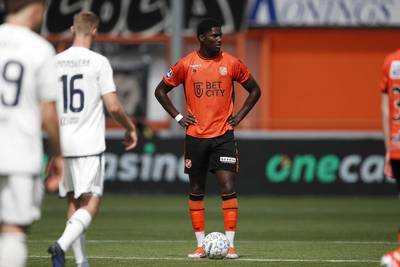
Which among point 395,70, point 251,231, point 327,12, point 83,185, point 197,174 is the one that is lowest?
point 251,231

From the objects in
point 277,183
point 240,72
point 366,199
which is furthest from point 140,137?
point 240,72

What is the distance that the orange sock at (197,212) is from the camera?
38.7ft

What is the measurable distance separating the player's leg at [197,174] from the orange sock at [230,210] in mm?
296

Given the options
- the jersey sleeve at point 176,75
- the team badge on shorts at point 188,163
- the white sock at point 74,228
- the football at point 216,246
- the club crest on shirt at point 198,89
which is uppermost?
the jersey sleeve at point 176,75

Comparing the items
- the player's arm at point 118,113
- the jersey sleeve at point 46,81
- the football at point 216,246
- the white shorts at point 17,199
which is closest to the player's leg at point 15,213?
the white shorts at point 17,199

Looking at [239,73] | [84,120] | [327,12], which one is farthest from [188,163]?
[327,12]

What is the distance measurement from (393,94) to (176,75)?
3.41m

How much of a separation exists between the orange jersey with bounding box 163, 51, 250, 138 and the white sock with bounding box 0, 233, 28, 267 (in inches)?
192

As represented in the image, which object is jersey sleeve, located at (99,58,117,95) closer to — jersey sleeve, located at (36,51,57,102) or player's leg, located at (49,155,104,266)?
player's leg, located at (49,155,104,266)

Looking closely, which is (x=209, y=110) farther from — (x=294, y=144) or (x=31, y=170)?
(x=294, y=144)

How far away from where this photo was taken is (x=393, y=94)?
9078 millimetres

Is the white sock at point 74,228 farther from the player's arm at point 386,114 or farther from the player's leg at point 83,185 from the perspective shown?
the player's arm at point 386,114

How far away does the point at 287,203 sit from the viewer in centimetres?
2095

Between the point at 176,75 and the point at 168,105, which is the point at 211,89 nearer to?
the point at 176,75
